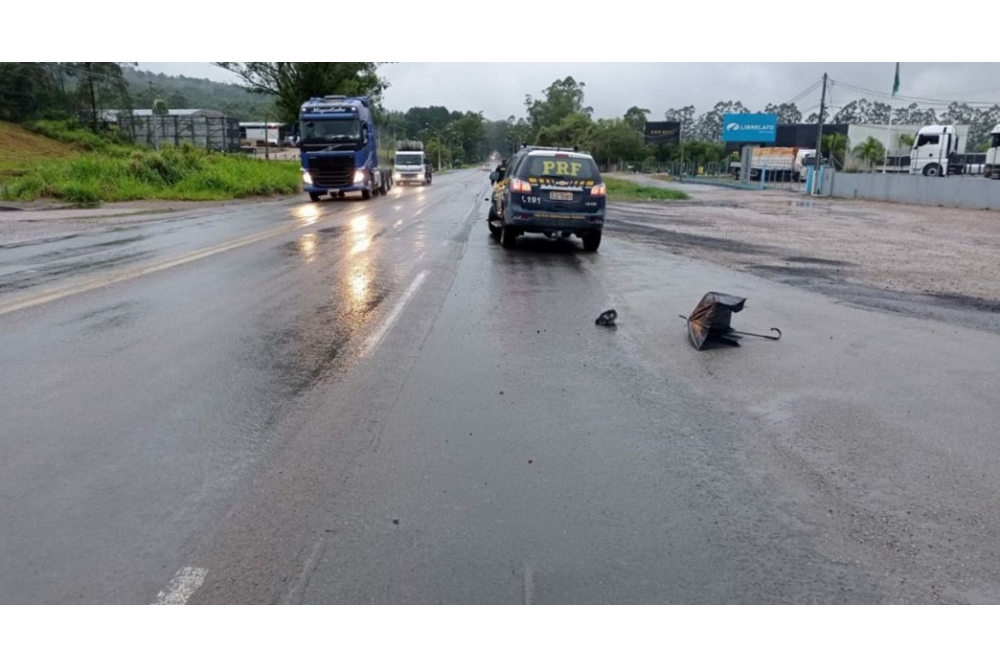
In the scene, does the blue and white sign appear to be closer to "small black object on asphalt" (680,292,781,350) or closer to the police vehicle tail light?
the police vehicle tail light

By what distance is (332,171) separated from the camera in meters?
29.1

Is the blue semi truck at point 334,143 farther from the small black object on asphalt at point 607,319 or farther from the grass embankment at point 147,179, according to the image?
the small black object on asphalt at point 607,319

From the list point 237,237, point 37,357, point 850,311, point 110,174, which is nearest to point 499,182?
point 237,237

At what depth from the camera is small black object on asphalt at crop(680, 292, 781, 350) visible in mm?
7152

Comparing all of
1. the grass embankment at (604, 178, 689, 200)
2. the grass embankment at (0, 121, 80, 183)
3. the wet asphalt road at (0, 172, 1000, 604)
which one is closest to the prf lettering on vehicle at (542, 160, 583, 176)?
the wet asphalt road at (0, 172, 1000, 604)

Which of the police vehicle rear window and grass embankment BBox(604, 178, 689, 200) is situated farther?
grass embankment BBox(604, 178, 689, 200)

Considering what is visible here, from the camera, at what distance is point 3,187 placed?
26078mm

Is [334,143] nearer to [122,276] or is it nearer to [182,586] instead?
[122,276]

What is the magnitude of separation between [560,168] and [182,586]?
1148cm

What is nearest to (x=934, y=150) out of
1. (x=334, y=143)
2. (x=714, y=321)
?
(x=334, y=143)

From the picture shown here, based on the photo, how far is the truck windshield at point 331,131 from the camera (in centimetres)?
2830

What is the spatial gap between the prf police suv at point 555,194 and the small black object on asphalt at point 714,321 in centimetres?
638

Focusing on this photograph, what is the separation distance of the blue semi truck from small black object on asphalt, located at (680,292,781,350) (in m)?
23.8

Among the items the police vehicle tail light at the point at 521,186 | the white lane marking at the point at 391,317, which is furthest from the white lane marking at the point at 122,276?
the police vehicle tail light at the point at 521,186
